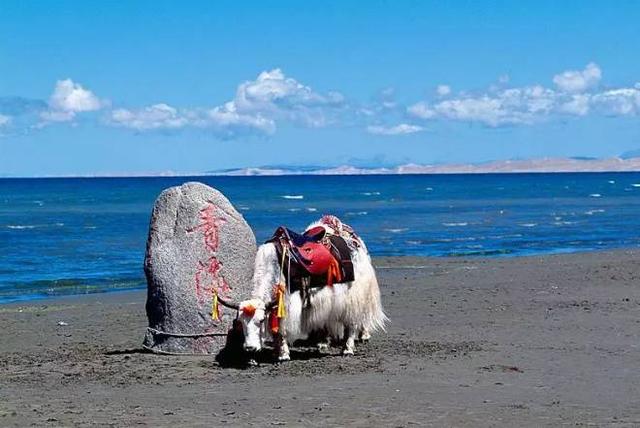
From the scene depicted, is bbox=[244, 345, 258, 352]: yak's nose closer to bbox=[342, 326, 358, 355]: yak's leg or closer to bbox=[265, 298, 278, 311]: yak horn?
bbox=[265, 298, 278, 311]: yak horn

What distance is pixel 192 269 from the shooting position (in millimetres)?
11219

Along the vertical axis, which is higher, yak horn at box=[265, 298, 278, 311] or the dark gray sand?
yak horn at box=[265, 298, 278, 311]

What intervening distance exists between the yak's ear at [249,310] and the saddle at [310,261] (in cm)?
50

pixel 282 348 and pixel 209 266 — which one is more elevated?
pixel 209 266

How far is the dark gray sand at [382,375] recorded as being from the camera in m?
8.44

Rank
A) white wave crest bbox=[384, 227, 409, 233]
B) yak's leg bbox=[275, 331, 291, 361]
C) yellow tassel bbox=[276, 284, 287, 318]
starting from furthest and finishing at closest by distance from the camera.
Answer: white wave crest bbox=[384, 227, 409, 233]
yak's leg bbox=[275, 331, 291, 361]
yellow tassel bbox=[276, 284, 287, 318]

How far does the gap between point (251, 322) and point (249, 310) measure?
0.38 ft

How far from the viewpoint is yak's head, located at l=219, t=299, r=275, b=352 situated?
409 inches

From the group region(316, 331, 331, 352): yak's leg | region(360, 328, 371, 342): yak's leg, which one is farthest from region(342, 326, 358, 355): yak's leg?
region(360, 328, 371, 342): yak's leg

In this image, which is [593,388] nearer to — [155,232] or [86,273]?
[155,232]

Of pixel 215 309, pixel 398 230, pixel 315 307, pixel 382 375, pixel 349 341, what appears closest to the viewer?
pixel 382 375

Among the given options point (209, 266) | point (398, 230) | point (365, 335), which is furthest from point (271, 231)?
point (209, 266)

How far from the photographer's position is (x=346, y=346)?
11234 mm

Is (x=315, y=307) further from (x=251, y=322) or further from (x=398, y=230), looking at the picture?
(x=398, y=230)
